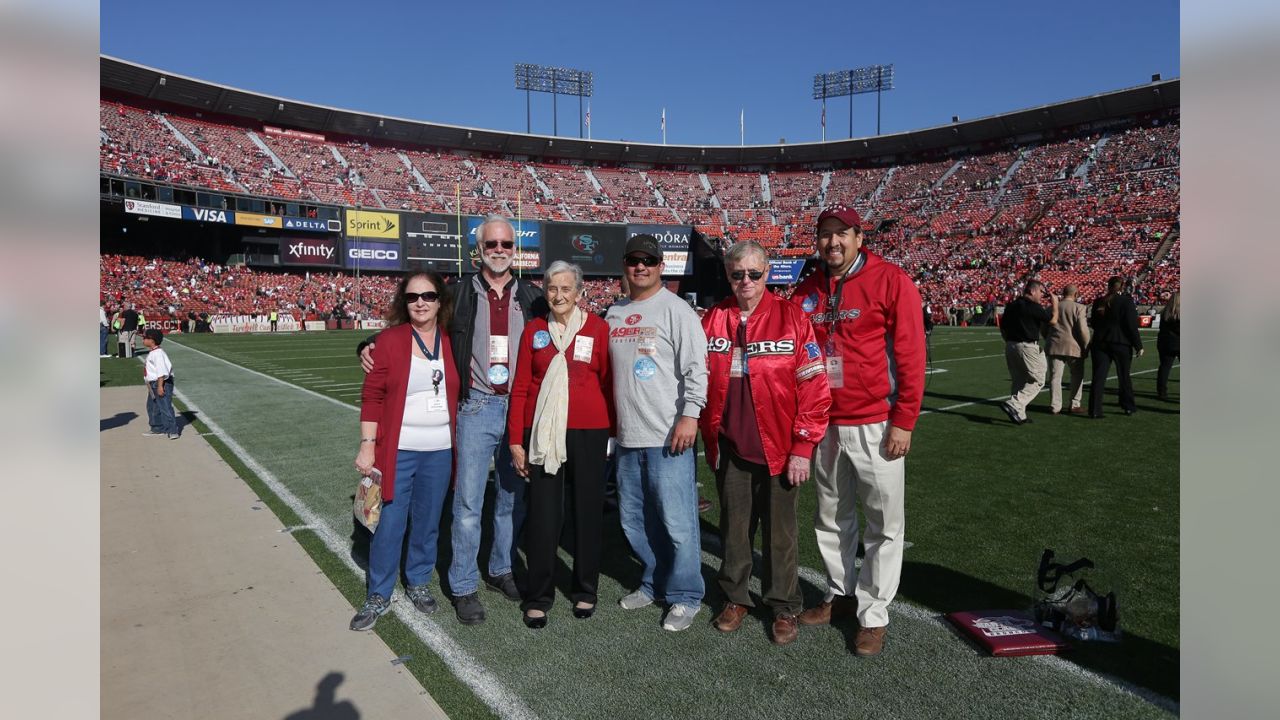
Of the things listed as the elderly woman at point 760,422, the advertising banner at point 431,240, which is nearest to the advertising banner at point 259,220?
the advertising banner at point 431,240

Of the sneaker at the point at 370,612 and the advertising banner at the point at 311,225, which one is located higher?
the advertising banner at the point at 311,225

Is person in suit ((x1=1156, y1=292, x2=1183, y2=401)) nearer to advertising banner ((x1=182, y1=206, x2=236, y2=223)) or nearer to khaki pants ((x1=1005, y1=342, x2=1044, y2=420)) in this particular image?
khaki pants ((x1=1005, y1=342, x2=1044, y2=420))

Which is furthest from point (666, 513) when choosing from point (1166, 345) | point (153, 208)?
point (153, 208)

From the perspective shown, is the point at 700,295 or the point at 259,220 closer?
the point at 700,295

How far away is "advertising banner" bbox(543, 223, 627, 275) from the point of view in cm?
5053

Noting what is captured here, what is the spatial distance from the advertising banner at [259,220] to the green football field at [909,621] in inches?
1521

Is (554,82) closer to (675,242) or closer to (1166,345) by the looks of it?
(675,242)

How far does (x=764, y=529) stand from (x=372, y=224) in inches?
1860

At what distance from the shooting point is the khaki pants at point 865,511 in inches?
128

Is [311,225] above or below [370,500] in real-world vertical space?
above

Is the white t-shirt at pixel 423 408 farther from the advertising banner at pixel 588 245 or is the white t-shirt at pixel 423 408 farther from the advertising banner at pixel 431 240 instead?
the advertising banner at pixel 588 245

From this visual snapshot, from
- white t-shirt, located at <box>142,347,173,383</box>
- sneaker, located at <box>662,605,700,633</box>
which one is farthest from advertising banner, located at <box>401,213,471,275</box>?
sneaker, located at <box>662,605,700,633</box>

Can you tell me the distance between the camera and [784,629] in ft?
10.9
